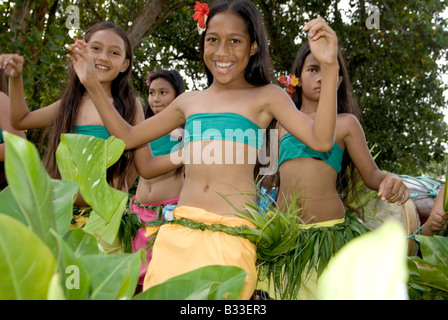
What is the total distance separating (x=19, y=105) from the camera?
2387mm

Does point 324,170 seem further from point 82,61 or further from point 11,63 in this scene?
point 11,63

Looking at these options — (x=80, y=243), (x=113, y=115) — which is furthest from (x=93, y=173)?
(x=113, y=115)

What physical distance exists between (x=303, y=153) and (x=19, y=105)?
1436 mm

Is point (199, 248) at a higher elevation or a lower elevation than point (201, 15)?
lower

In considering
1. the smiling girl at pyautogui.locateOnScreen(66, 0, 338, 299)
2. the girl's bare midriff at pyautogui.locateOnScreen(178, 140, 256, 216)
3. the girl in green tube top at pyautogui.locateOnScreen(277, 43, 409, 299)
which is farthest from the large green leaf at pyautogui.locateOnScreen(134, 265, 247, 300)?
the girl in green tube top at pyautogui.locateOnScreen(277, 43, 409, 299)

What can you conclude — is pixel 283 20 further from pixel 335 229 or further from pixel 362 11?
pixel 335 229

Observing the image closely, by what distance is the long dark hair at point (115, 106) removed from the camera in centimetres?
243

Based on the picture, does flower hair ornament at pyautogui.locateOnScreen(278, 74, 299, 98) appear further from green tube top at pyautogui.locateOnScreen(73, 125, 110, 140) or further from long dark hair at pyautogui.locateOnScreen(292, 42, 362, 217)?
green tube top at pyautogui.locateOnScreen(73, 125, 110, 140)

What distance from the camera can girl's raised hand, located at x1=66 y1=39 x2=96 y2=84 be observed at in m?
1.74

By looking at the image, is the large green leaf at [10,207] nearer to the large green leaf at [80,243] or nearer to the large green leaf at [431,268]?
the large green leaf at [80,243]

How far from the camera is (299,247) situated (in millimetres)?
2016

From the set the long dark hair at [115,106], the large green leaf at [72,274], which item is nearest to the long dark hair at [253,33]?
the long dark hair at [115,106]

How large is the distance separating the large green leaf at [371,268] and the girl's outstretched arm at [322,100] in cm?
118

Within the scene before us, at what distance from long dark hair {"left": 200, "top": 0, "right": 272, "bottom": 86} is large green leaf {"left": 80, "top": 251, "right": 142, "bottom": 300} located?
5.20ft
